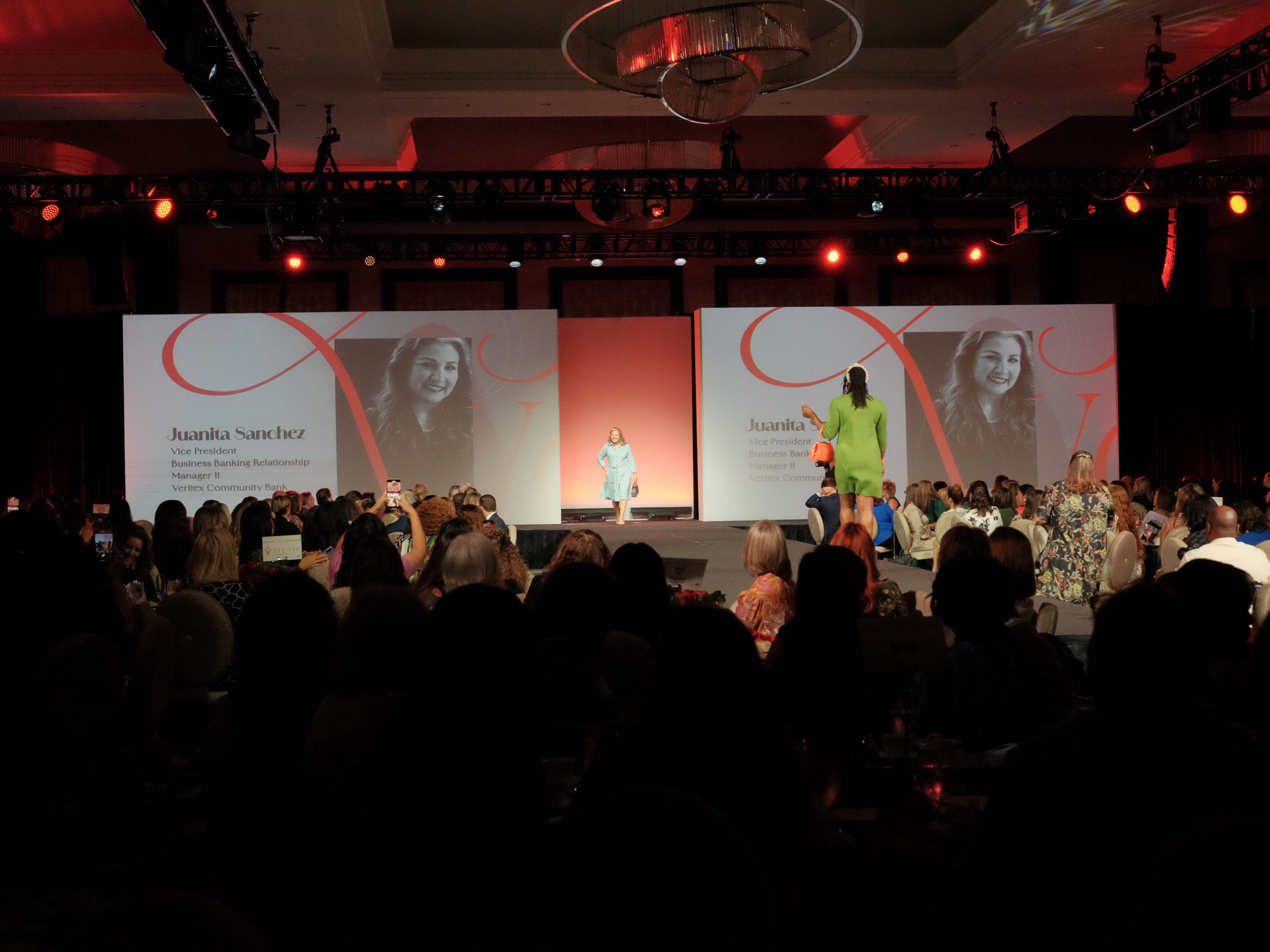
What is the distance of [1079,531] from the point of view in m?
6.52

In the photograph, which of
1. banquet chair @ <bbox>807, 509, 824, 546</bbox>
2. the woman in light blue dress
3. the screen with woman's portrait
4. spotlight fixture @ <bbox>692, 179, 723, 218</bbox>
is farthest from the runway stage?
spotlight fixture @ <bbox>692, 179, 723, 218</bbox>

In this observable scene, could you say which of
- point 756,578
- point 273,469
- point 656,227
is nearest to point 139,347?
point 273,469

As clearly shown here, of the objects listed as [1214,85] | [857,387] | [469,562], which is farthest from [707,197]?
[469,562]

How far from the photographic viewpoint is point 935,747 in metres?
2.01

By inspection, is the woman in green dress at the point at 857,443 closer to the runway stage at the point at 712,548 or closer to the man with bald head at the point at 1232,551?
the runway stage at the point at 712,548

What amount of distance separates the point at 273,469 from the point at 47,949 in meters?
11.7

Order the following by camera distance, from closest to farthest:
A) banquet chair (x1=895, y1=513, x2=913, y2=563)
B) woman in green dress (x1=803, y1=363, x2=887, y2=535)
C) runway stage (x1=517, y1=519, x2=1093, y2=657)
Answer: runway stage (x1=517, y1=519, x2=1093, y2=657)
woman in green dress (x1=803, y1=363, x2=887, y2=535)
banquet chair (x1=895, y1=513, x2=913, y2=563)

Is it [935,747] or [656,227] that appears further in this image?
[656,227]

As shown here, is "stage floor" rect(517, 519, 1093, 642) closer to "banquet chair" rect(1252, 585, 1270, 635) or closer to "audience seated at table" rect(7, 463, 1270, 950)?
"banquet chair" rect(1252, 585, 1270, 635)

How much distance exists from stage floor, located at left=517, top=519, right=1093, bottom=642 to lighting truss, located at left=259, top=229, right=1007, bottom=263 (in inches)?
148

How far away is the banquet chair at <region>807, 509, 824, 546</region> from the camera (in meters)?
7.98

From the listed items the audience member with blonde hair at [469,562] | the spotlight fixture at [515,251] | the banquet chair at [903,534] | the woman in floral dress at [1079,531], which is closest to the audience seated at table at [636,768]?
the audience member with blonde hair at [469,562]

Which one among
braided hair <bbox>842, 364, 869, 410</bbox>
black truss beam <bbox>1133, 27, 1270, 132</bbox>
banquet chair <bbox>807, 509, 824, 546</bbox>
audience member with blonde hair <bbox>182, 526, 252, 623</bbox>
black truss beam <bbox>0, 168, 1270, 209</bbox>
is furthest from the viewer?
black truss beam <bbox>0, 168, 1270, 209</bbox>

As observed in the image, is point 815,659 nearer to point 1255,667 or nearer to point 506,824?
point 1255,667
